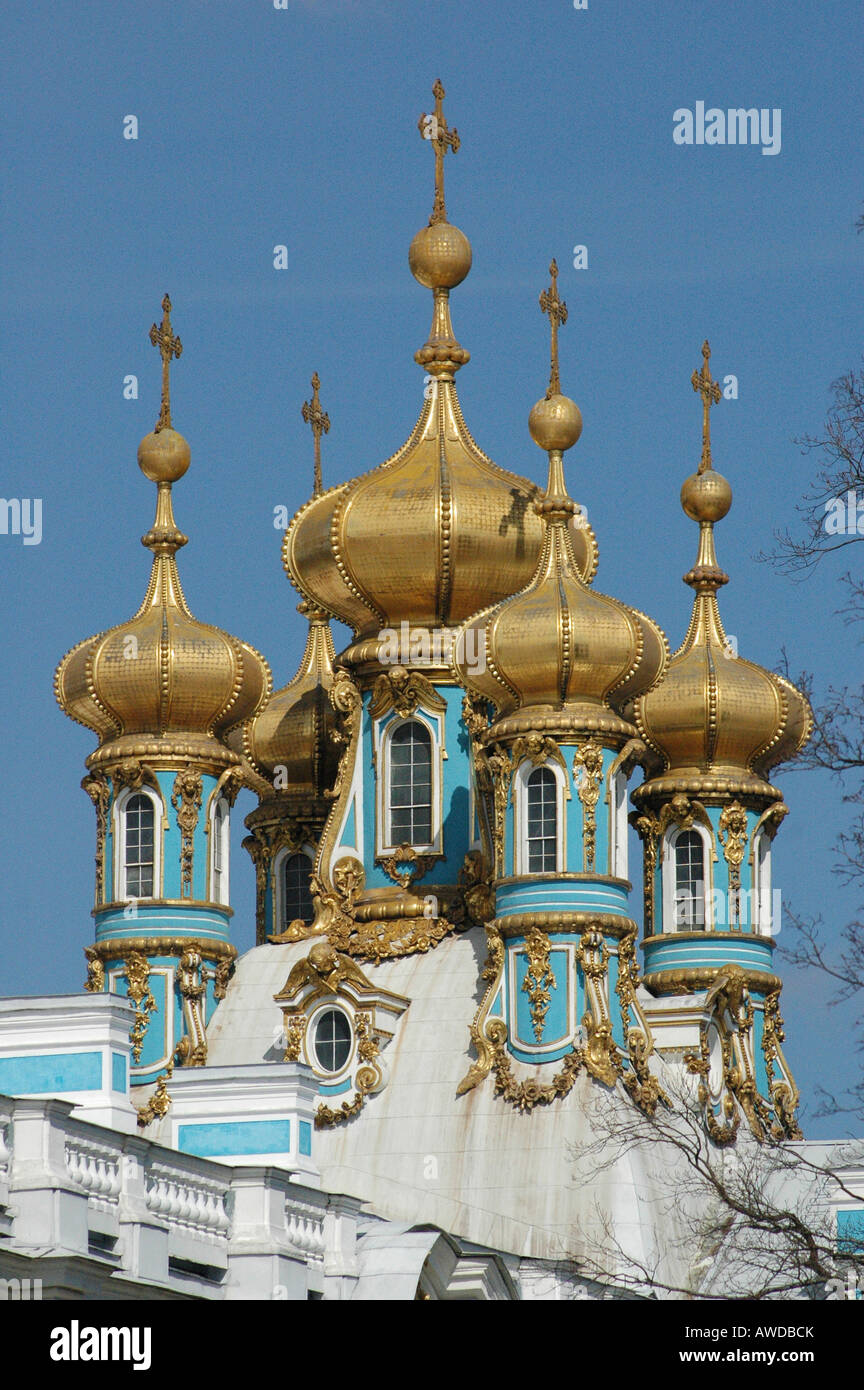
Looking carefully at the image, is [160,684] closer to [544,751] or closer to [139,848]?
[139,848]

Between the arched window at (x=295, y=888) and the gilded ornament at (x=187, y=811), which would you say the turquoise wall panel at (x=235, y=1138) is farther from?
the arched window at (x=295, y=888)

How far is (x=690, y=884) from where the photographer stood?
4400 cm

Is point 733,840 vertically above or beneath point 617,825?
above

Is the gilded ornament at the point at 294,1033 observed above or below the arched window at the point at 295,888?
below

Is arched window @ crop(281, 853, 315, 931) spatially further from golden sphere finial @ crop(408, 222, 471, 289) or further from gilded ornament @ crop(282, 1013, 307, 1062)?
golden sphere finial @ crop(408, 222, 471, 289)

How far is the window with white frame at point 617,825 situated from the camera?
125 feet

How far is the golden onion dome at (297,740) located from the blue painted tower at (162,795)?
7.75 ft

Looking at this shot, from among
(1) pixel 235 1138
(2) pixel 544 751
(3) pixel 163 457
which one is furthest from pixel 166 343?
(1) pixel 235 1138

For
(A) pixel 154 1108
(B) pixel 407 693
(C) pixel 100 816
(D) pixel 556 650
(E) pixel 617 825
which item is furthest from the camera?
(C) pixel 100 816

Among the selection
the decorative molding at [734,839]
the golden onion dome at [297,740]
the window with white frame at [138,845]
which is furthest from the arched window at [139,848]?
the decorative molding at [734,839]

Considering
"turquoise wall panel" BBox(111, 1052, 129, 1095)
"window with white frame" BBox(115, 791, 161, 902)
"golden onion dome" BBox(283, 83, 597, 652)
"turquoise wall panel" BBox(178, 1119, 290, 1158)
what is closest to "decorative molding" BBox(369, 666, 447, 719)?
"golden onion dome" BBox(283, 83, 597, 652)

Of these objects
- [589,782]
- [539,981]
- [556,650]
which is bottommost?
[539,981]

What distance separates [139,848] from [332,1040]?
386cm

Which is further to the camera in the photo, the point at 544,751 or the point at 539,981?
the point at 544,751
